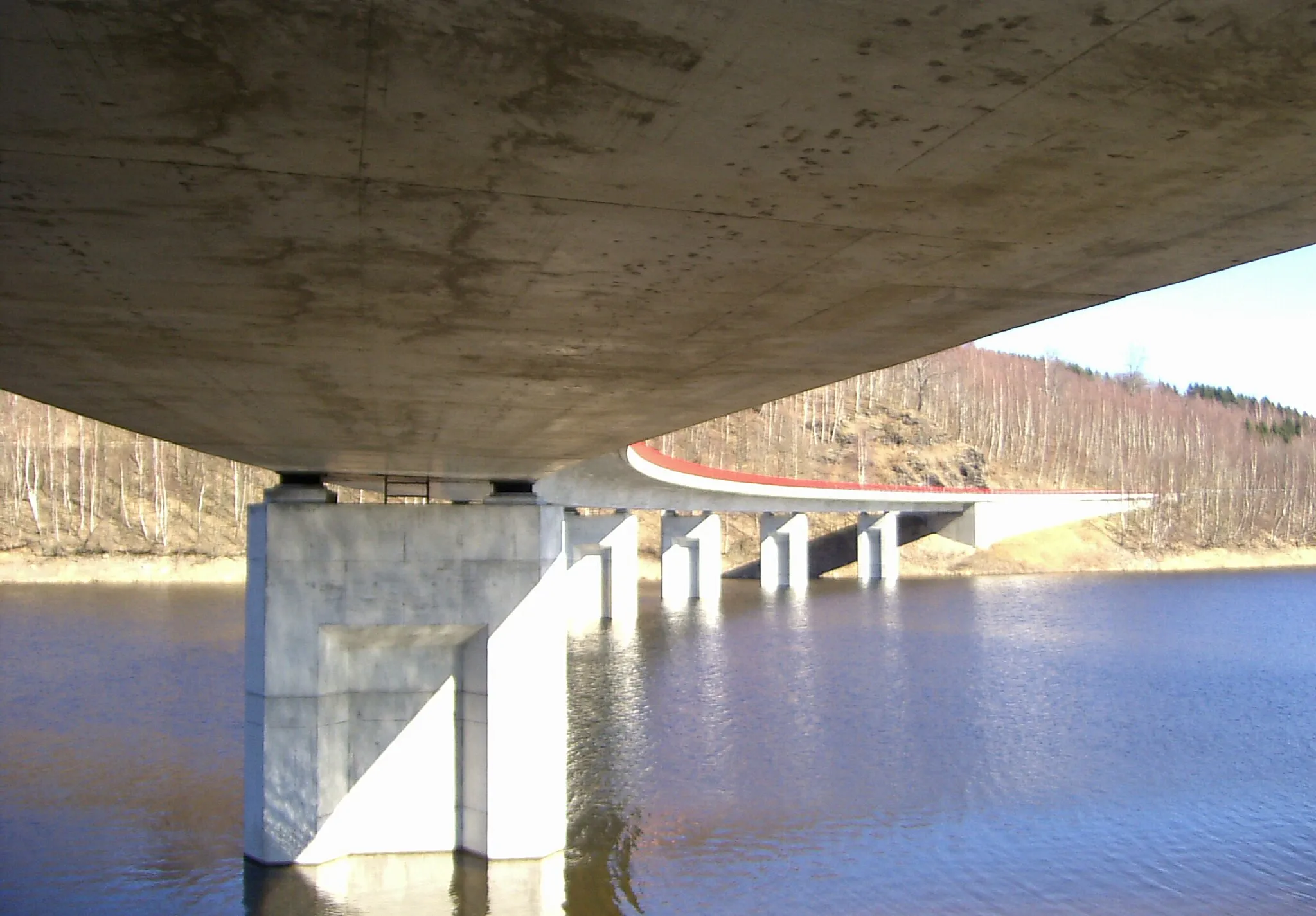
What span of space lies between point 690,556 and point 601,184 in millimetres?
57031

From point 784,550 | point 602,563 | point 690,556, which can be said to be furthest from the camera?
point 784,550

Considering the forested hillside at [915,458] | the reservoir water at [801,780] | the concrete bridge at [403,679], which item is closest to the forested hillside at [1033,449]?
the forested hillside at [915,458]

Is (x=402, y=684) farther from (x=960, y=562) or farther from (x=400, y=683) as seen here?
(x=960, y=562)

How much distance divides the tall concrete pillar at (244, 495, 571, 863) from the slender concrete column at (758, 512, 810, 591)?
52502mm

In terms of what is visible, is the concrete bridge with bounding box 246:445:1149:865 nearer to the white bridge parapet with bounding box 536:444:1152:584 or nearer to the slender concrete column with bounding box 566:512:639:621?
the white bridge parapet with bounding box 536:444:1152:584

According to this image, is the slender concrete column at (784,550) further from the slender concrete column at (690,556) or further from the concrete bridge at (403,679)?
Answer: the concrete bridge at (403,679)

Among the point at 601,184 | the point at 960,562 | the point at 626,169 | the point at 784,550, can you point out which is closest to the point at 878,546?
the point at 960,562

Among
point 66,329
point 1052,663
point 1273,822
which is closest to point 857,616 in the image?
point 1052,663

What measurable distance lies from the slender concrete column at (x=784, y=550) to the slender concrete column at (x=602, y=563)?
19.8 meters

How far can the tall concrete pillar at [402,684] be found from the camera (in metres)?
15.9

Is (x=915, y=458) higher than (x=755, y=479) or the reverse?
higher

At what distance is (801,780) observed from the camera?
63.9 ft

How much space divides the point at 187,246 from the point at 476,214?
59.6 inches

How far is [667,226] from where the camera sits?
5148 millimetres
